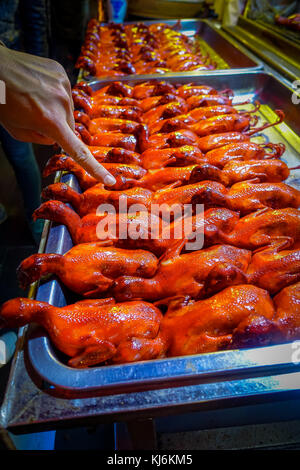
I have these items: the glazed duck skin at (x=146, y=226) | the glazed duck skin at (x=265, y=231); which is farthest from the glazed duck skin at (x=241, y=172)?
the glazed duck skin at (x=265, y=231)

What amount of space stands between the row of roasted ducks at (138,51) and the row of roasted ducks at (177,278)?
2.90 meters

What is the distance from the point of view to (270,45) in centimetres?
435

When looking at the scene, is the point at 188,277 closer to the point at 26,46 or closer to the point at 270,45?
the point at 270,45

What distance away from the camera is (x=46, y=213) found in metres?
1.75

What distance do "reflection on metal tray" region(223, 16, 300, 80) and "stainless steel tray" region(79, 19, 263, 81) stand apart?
0.52ft

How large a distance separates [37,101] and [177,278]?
105cm

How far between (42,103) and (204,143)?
1506 mm

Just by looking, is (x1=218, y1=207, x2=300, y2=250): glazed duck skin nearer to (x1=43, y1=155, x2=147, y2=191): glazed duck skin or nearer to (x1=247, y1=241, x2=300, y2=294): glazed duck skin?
(x1=247, y1=241, x2=300, y2=294): glazed duck skin

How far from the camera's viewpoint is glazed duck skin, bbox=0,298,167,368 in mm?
1257

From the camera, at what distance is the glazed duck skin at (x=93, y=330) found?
1257 mm

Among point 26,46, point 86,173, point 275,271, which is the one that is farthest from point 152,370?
point 26,46

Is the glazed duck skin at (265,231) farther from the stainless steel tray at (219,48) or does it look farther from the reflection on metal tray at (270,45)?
the stainless steel tray at (219,48)

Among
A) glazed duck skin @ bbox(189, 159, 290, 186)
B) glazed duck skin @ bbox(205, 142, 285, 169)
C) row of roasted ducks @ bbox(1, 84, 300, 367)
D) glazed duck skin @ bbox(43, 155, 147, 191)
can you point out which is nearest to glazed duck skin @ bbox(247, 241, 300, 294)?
row of roasted ducks @ bbox(1, 84, 300, 367)

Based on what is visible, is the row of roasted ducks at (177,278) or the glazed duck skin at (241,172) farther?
the glazed duck skin at (241,172)
